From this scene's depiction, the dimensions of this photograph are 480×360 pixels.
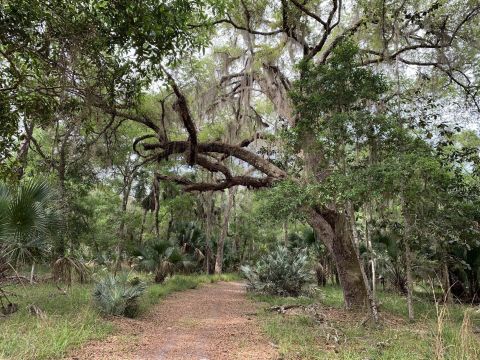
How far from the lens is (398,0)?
8305mm

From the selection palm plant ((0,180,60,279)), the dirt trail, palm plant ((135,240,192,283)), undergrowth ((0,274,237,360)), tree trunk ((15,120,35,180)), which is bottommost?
the dirt trail

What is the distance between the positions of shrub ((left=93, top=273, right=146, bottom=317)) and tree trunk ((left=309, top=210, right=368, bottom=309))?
173 inches

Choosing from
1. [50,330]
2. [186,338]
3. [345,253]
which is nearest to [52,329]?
[50,330]

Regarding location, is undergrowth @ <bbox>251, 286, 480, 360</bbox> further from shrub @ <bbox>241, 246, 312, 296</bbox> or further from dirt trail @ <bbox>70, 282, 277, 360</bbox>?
shrub @ <bbox>241, 246, 312, 296</bbox>

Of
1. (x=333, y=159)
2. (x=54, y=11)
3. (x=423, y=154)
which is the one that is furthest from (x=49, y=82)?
(x=423, y=154)

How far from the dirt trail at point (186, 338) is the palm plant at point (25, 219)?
2.11 m

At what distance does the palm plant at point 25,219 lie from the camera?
596 cm

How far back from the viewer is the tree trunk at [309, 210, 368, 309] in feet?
28.4

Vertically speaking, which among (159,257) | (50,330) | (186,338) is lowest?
(186,338)

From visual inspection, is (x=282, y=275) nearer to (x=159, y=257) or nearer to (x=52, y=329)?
(x=159, y=257)

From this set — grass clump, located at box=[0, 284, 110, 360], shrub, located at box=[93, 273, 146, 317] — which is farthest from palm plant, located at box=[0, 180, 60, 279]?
shrub, located at box=[93, 273, 146, 317]

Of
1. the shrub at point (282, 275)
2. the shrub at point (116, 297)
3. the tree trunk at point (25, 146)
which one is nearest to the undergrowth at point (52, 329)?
the shrub at point (116, 297)

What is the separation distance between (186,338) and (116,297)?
191 cm

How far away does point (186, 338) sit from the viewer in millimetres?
5941
